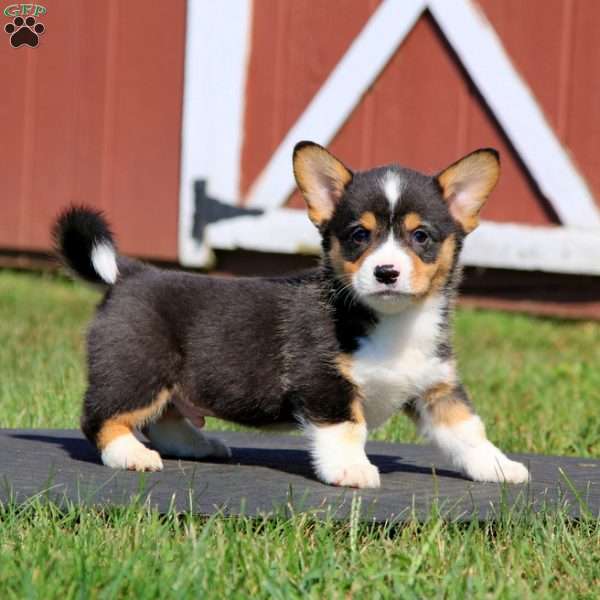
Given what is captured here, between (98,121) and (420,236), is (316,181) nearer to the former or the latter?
(420,236)

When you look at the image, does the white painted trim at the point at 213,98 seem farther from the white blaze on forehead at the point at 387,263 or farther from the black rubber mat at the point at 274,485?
the white blaze on forehead at the point at 387,263

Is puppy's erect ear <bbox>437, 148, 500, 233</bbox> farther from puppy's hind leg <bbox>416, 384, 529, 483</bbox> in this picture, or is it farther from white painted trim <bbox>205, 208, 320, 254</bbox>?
white painted trim <bbox>205, 208, 320, 254</bbox>

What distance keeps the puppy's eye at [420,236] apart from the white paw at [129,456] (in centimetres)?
99

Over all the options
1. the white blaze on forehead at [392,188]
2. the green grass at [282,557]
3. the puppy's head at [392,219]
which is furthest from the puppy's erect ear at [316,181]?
the green grass at [282,557]

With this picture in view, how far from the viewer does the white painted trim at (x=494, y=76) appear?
7750 mm

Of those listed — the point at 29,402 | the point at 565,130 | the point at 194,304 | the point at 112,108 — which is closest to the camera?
the point at 194,304

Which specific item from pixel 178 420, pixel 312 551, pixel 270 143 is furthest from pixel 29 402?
pixel 270 143

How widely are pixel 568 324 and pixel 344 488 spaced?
15.6 feet

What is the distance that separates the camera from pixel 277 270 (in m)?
8.26

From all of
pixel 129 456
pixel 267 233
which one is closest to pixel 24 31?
pixel 267 233

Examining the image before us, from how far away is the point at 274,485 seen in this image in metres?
3.70

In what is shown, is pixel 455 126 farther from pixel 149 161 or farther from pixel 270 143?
pixel 149 161

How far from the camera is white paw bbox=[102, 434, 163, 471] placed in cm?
389

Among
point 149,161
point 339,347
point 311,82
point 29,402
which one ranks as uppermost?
point 311,82
